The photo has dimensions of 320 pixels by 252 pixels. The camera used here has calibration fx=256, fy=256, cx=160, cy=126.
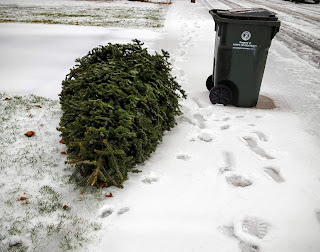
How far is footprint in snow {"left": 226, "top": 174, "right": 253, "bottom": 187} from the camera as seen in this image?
250 cm

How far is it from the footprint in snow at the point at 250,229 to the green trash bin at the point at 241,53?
7.80 feet

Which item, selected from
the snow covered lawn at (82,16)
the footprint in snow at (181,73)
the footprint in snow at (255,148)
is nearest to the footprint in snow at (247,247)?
the footprint in snow at (255,148)

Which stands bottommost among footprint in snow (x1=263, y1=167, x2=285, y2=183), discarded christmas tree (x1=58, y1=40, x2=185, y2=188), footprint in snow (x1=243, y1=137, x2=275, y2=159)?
footprint in snow (x1=243, y1=137, x2=275, y2=159)

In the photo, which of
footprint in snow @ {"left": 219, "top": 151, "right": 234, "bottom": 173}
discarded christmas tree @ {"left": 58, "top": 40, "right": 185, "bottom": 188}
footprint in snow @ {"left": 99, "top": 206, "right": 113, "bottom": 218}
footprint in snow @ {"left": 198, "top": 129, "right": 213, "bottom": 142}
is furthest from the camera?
footprint in snow @ {"left": 198, "top": 129, "right": 213, "bottom": 142}

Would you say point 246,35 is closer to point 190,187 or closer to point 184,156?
point 184,156

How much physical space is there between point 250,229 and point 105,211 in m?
1.19

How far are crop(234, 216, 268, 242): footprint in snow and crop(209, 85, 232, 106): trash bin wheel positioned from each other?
7.71ft

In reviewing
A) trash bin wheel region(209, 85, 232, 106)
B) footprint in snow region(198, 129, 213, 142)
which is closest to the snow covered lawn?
trash bin wheel region(209, 85, 232, 106)

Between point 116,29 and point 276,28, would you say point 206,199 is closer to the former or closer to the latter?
point 276,28

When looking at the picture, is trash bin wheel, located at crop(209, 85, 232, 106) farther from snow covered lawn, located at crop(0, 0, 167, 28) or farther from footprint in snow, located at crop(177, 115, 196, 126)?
snow covered lawn, located at crop(0, 0, 167, 28)

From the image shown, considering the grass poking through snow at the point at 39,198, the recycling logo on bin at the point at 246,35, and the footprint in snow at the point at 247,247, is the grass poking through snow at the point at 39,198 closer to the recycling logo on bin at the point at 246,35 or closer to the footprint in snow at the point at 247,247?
the footprint in snow at the point at 247,247

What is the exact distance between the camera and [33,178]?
247 cm

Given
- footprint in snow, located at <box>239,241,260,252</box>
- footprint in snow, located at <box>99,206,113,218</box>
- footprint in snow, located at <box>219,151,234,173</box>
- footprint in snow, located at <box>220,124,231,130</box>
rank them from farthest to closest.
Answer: footprint in snow, located at <box>220,124,231,130</box> → footprint in snow, located at <box>219,151,234,173</box> → footprint in snow, located at <box>99,206,113,218</box> → footprint in snow, located at <box>239,241,260,252</box>

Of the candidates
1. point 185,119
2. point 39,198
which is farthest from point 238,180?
point 39,198
